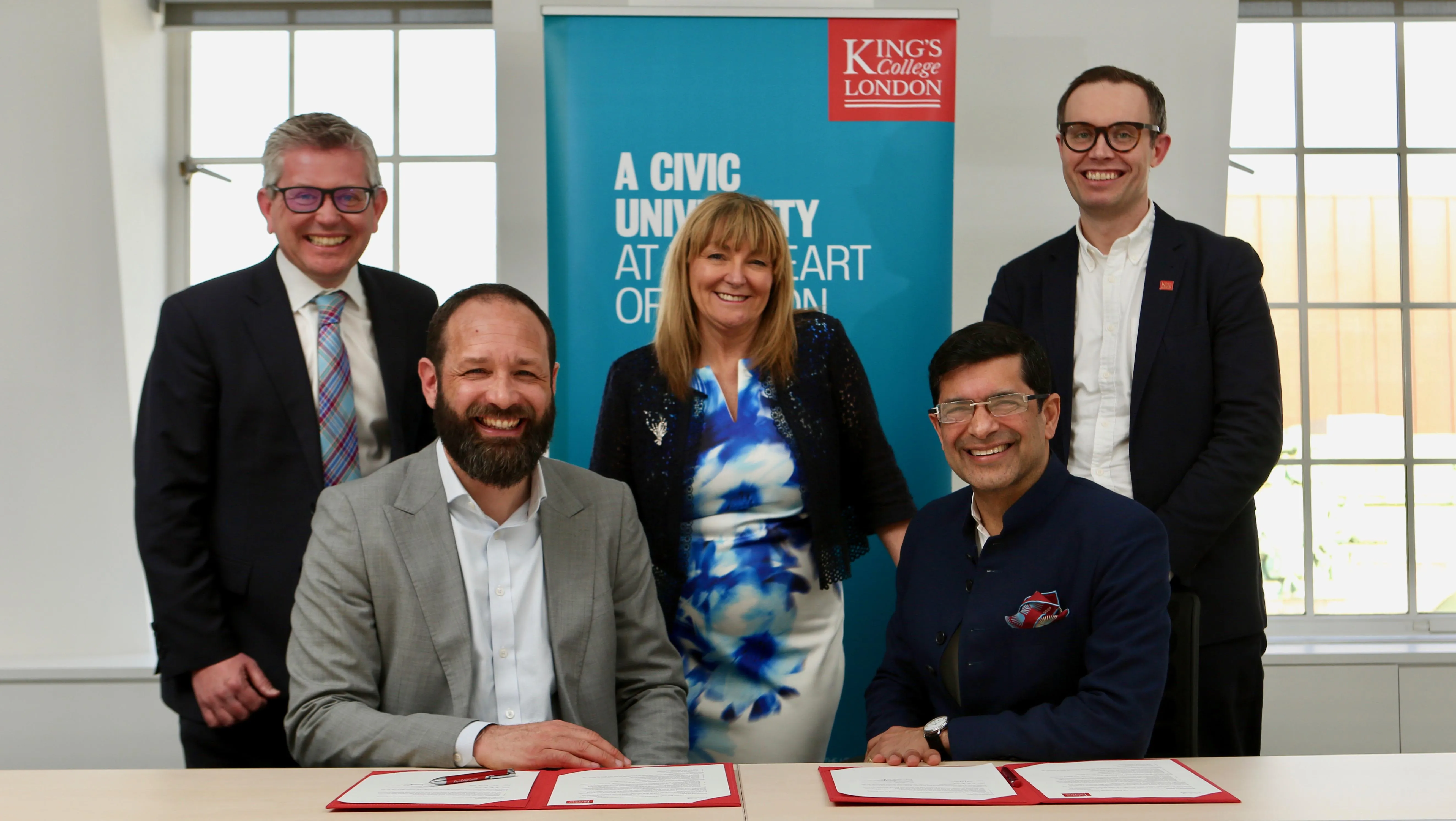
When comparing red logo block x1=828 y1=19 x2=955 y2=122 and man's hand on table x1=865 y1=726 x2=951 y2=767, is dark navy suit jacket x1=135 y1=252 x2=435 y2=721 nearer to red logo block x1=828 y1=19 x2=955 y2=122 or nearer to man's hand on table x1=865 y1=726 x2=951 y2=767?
man's hand on table x1=865 y1=726 x2=951 y2=767

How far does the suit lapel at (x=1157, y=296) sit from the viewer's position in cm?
227

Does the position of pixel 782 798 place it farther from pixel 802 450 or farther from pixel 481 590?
pixel 802 450

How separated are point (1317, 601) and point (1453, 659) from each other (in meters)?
0.45

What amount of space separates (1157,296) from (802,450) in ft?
2.81

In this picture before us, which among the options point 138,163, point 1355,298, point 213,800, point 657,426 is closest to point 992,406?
point 657,426

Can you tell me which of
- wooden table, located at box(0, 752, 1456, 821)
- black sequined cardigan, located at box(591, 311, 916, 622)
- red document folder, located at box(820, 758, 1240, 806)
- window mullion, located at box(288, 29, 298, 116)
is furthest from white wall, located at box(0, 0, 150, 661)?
red document folder, located at box(820, 758, 1240, 806)

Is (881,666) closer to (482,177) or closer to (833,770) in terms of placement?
(833,770)

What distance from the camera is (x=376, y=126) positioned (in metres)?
3.78

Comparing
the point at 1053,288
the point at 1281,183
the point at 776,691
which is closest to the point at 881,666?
the point at 776,691

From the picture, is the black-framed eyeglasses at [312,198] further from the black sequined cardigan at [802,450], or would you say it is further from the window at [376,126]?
the window at [376,126]

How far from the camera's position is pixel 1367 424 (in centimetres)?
378

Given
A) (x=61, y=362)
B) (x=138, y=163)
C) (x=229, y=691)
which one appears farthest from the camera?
(x=138, y=163)

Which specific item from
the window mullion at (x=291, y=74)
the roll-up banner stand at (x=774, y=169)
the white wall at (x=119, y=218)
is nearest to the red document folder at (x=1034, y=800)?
the roll-up banner stand at (x=774, y=169)

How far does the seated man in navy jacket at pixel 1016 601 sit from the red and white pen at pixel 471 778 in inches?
24.2
